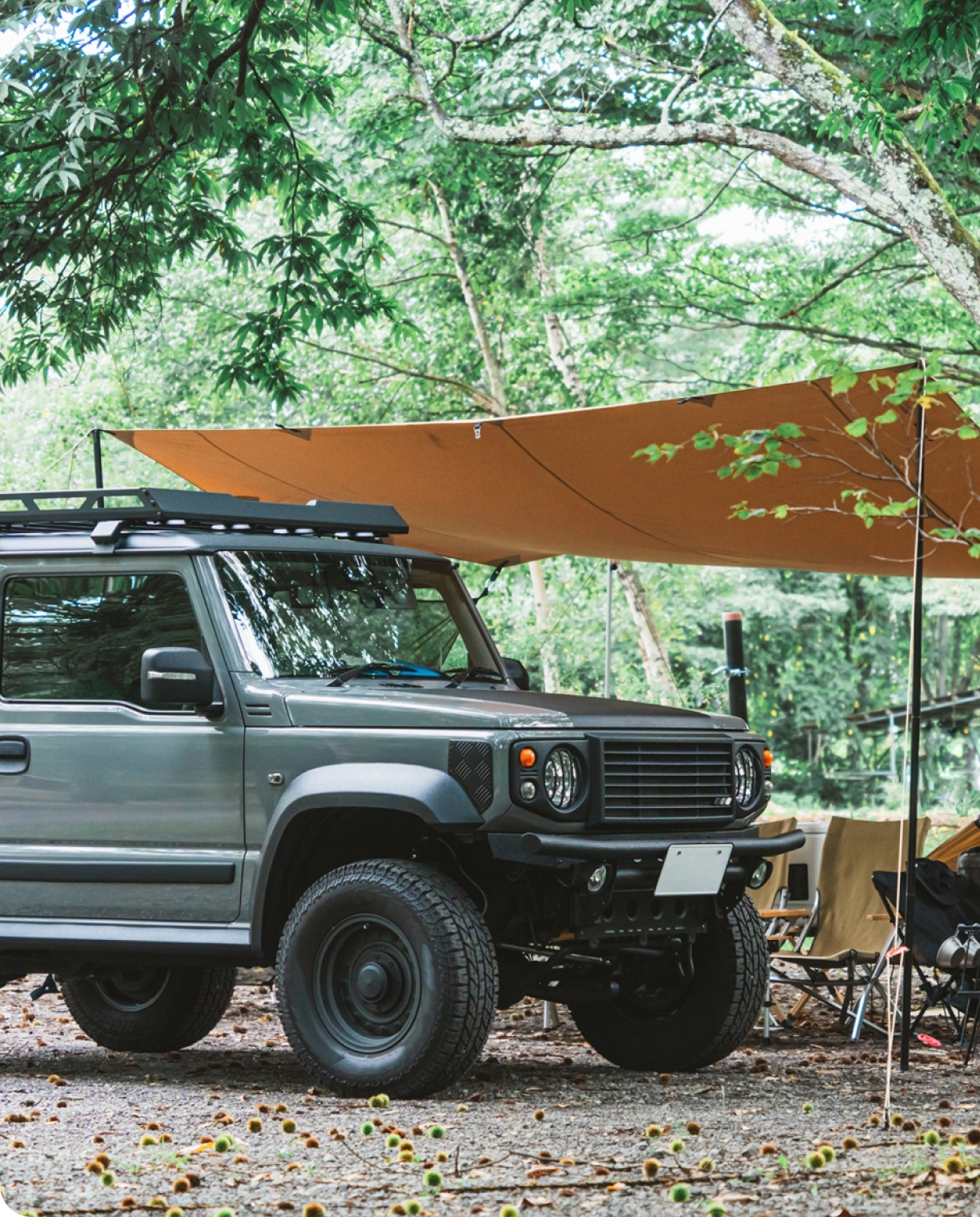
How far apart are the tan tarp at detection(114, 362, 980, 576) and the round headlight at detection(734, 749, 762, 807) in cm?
113


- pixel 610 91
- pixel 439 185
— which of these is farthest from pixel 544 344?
pixel 610 91

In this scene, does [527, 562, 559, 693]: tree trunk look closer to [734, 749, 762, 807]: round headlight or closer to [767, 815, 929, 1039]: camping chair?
[767, 815, 929, 1039]: camping chair

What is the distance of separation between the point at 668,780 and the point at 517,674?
1.19m

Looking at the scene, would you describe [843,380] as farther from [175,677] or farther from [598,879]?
[175,677]

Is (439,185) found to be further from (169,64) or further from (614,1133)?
(614,1133)

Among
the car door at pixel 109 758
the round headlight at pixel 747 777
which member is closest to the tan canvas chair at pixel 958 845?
the round headlight at pixel 747 777

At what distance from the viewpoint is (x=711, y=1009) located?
18.8ft

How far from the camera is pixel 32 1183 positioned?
391 cm

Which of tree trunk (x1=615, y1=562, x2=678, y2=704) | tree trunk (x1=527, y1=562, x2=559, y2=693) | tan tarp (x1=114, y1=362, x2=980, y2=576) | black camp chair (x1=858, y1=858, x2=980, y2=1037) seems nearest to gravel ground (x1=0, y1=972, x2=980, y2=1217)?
black camp chair (x1=858, y1=858, x2=980, y2=1037)

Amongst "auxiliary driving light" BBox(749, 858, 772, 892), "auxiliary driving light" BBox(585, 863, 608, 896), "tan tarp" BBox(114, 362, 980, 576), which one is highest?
"tan tarp" BBox(114, 362, 980, 576)

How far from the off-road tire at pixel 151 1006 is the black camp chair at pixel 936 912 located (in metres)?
2.66

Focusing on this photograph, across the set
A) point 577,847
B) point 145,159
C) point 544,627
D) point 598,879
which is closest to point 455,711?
point 577,847

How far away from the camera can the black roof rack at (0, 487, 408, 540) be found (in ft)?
18.6

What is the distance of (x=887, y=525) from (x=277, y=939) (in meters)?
3.94
